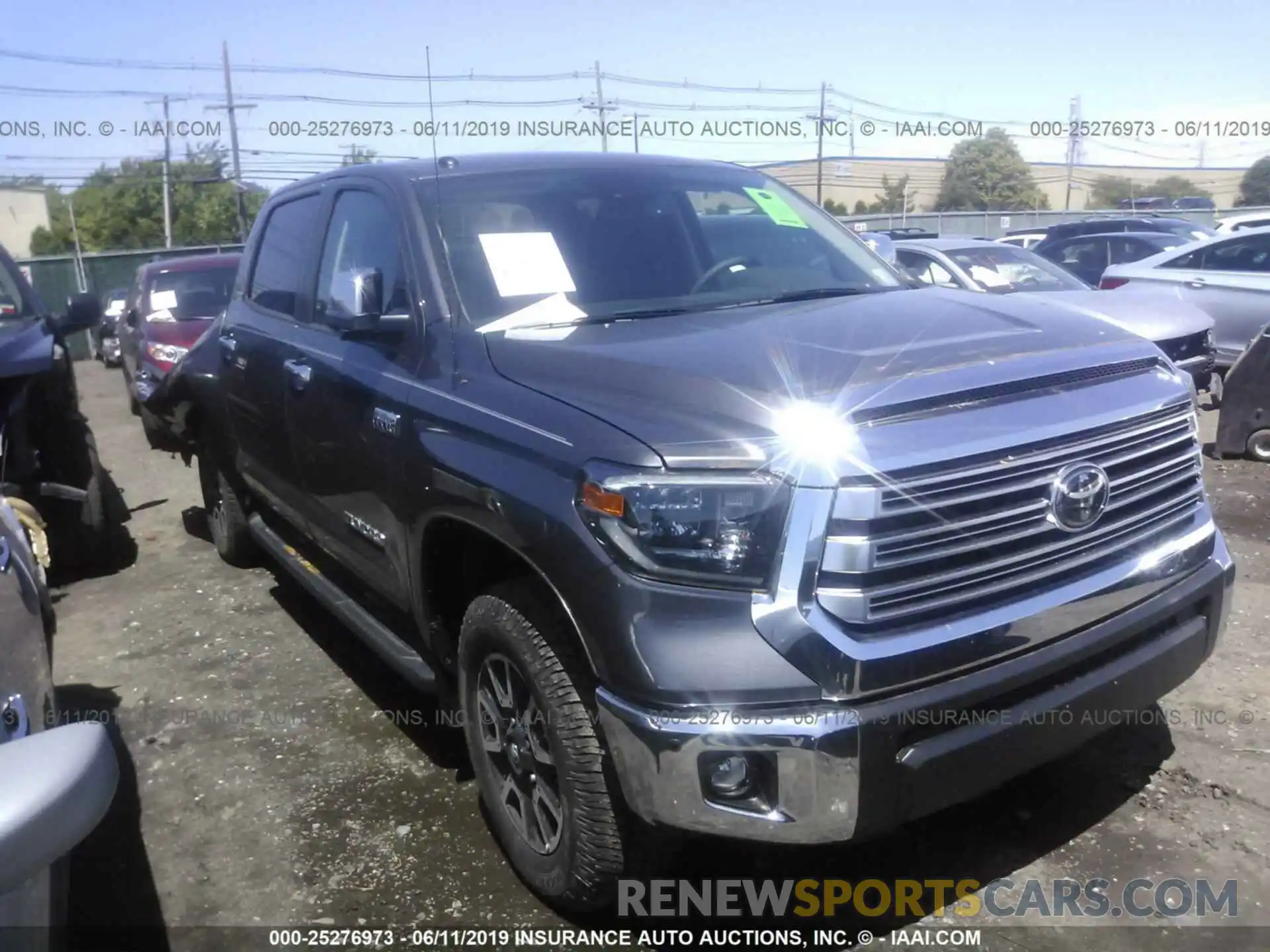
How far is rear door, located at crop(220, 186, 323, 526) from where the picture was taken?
14.3 ft

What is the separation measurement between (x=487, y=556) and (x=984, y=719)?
4.47 ft

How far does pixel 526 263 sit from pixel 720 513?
1.43 metres

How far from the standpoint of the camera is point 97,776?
5.51ft

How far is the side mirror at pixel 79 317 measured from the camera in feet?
21.6

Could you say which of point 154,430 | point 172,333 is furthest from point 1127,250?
point 154,430

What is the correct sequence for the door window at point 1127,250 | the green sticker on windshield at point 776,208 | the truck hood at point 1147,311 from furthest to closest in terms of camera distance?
the door window at point 1127,250 < the truck hood at point 1147,311 < the green sticker on windshield at point 776,208

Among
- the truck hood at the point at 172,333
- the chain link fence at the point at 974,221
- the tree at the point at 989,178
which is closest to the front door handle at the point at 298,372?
the truck hood at the point at 172,333

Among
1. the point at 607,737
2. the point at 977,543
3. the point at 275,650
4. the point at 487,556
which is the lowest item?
the point at 275,650

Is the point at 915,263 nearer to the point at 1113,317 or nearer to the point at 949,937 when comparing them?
the point at 1113,317

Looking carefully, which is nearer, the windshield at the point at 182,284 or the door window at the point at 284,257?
the door window at the point at 284,257

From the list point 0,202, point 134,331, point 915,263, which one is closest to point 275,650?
point 915,263

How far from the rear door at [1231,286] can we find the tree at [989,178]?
150 ft

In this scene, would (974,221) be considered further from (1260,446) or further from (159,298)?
(1260,446)

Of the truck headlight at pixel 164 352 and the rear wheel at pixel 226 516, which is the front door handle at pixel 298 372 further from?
the truck headlight at pixel 164 352
